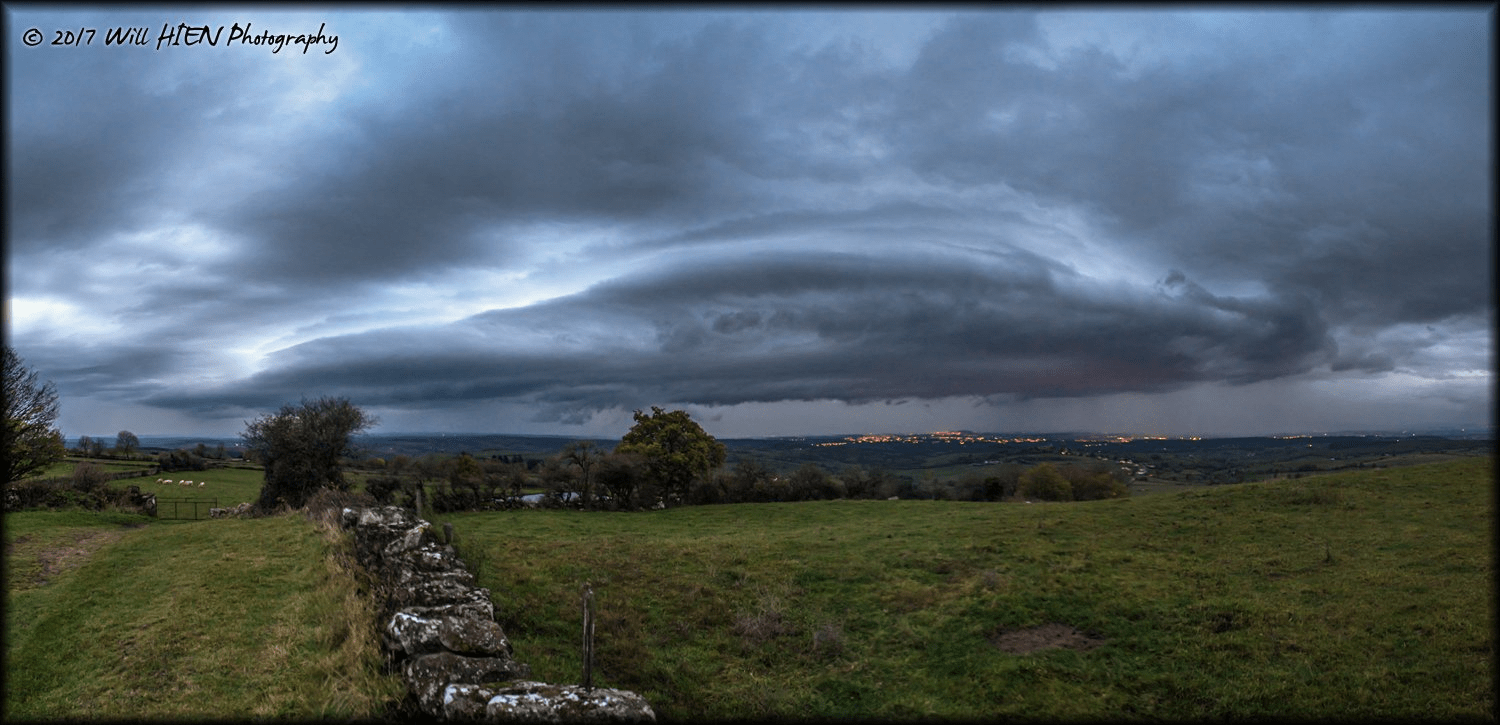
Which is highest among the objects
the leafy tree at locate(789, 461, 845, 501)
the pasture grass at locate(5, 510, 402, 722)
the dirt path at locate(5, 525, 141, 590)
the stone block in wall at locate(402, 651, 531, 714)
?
the stone block in wall at locate(402, 651, 531, 714)

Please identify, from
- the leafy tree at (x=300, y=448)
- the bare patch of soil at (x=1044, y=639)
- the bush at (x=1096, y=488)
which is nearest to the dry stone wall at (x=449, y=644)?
the bare patch of soil at (x=1044, y=639)

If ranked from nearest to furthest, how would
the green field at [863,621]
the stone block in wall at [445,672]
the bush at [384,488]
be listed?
the stone block in wall at [445,672] → the green field at [863,621] → the bush at [384,488]

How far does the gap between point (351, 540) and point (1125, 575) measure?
20753 mm

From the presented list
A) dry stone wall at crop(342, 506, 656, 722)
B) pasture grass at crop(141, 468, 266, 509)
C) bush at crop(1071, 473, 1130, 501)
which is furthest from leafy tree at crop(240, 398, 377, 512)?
bush at crop(1071, 473, 1130, 501)

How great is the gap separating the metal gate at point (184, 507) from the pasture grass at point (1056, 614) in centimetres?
2493

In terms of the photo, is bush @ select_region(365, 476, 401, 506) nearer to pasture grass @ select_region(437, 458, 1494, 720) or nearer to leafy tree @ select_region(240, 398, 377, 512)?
leafy tree @ select_region(240, 398, 377, 512)

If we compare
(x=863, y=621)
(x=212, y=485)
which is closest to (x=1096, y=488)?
(x=863, y=621)

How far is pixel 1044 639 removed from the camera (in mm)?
13336

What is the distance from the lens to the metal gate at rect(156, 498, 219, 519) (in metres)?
35.1

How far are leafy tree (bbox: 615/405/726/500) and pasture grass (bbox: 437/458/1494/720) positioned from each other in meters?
23.7

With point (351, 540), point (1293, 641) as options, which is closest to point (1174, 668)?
point (1293, 641)

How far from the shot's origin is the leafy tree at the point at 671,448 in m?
49.1

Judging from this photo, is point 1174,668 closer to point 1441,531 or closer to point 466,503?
point 1441,531

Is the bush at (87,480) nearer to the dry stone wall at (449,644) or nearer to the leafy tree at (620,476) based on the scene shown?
the leafy tree at (620,476)
